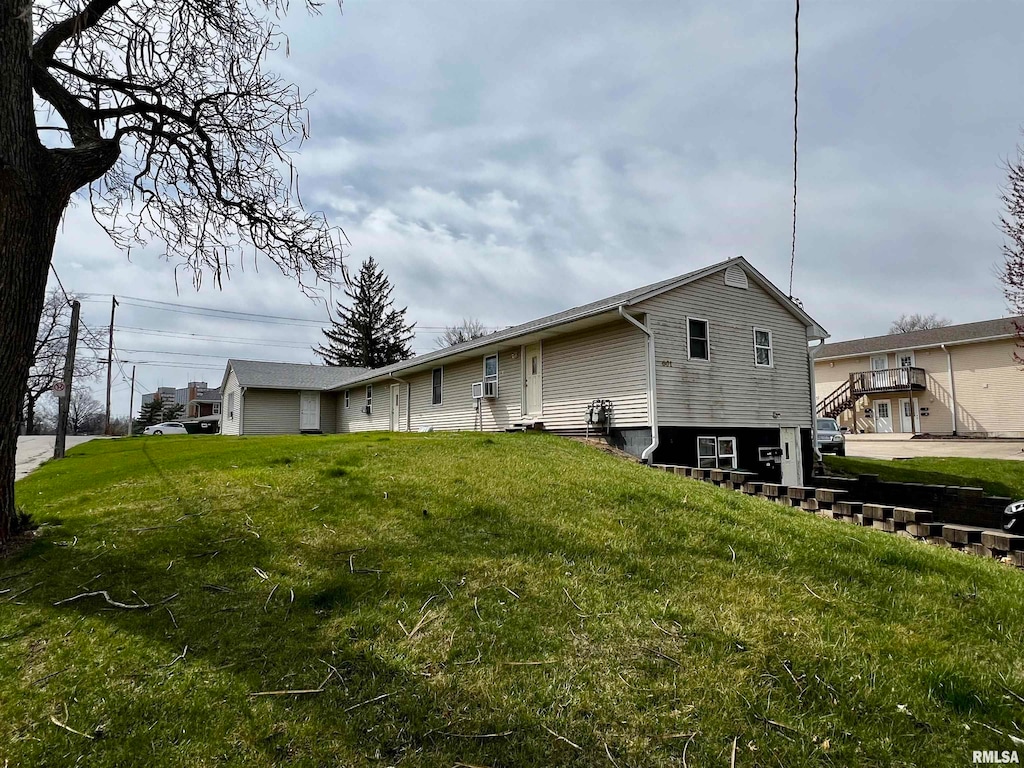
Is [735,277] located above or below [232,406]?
above

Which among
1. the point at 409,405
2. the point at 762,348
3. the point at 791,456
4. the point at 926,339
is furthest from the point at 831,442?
the point at 409,405

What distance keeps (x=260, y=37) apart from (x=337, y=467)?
4763 mm

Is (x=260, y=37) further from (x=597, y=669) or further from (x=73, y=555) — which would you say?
(x=597, y=669)

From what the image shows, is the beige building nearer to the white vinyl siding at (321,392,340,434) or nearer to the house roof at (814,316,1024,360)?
the house roof at (814,316,1024,360)

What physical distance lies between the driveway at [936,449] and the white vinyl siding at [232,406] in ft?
92.5

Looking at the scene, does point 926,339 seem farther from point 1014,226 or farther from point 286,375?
point 286,375

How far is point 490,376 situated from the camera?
16.0 metres

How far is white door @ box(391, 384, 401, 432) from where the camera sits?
861 inches

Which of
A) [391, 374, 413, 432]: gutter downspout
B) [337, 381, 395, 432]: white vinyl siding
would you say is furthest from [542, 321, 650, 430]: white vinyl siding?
[337, 381, 395, 432]: white vinyl siding

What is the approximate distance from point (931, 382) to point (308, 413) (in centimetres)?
3272

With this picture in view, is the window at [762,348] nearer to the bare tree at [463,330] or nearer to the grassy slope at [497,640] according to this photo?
the grassy slope at [497,640]

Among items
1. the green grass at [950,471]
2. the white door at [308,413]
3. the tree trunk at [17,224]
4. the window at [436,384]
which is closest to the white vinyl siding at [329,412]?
the white door at [308,413]

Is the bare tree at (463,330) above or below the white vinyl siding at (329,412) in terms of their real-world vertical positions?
above

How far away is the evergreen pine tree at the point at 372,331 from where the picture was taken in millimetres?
44000
